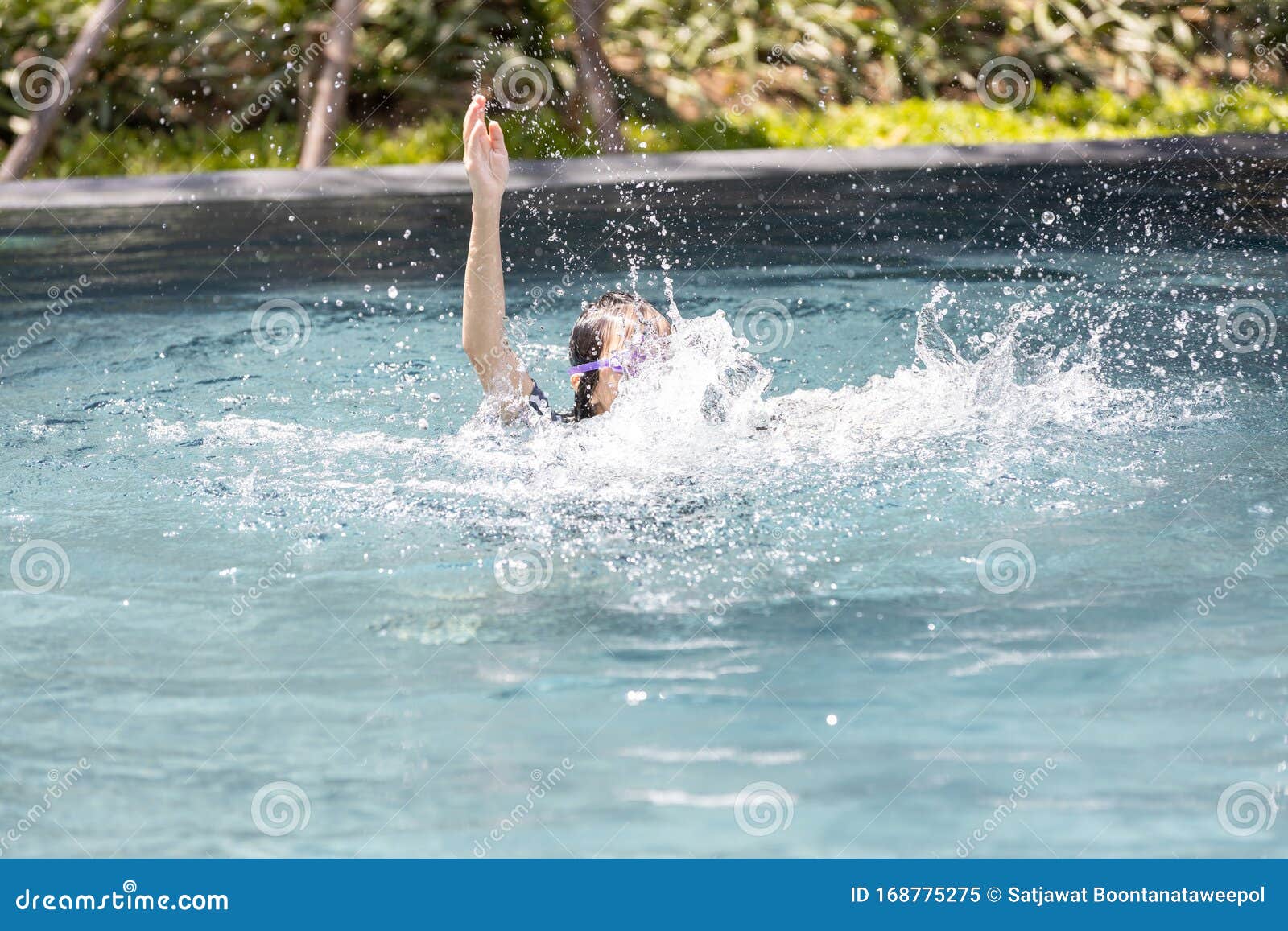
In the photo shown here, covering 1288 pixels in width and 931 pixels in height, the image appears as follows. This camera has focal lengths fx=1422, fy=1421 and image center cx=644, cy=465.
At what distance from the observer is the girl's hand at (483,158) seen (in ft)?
11.1

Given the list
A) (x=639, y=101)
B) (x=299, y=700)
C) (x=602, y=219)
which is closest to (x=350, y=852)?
(x=299, y=700)

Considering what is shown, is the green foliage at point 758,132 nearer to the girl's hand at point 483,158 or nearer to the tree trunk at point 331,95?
the tree trunk at point 331,95

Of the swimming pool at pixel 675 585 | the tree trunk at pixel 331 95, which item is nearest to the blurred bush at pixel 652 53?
the tree trunk at pixel 331 95

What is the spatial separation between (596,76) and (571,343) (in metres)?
5.45

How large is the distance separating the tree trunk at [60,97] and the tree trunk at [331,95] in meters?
1.37

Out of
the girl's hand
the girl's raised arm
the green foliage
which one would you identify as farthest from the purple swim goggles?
the green foliage

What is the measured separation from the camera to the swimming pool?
2488 mm

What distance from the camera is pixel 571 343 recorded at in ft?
12.9

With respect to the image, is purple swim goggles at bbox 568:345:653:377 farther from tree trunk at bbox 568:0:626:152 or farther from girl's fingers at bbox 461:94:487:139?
tree trunk at bbox 568:0:626:152

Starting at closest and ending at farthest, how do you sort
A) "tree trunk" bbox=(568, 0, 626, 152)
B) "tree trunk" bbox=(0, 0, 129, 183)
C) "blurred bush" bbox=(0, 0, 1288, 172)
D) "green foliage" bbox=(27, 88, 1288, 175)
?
"tree trunk" bbox=(0, 0, 129, 183)
"tree trunk" bbox=(568, 0, 626, 152)
"green foliage" bbox=(27, 88, 1288, 175)
"blurred bush" bbox=(0, 0, 1288, 172)

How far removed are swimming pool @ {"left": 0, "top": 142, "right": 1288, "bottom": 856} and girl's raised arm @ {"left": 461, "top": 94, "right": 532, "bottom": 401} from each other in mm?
431

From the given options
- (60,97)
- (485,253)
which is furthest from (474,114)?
(60,97)
